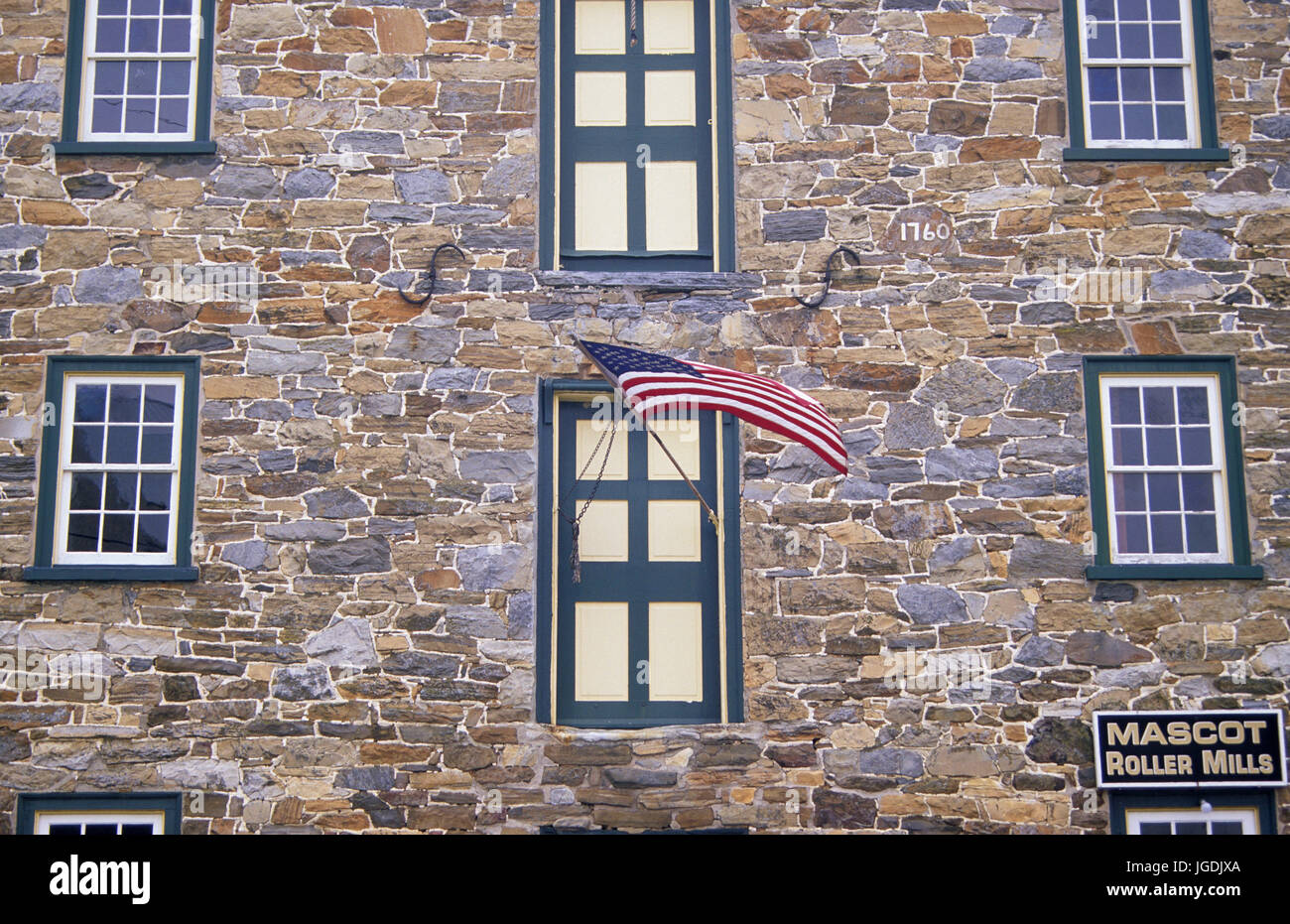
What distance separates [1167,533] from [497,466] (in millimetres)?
5272

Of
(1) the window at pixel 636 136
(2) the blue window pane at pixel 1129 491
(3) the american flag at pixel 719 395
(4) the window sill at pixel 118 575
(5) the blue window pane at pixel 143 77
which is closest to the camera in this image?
(3) the american flag at pixel 719 395

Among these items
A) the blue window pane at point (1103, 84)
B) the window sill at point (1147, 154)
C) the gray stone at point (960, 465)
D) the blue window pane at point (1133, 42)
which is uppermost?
the blue window pane at point (1133, 42)

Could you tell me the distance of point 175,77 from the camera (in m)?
12.5

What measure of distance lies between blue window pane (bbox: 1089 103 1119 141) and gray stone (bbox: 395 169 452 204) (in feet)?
17.4

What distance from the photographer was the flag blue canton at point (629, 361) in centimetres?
1045

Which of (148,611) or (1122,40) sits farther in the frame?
(1122,40)

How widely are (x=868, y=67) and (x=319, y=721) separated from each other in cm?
682

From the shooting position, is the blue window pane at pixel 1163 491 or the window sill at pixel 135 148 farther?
the window sill at pixel 135 148

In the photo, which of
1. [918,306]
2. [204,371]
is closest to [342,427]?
[204,371]

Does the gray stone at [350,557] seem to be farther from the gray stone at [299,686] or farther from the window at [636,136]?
the window at [636,136]

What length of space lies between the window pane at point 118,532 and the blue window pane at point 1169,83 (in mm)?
9010

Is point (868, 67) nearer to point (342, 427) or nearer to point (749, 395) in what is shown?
point (749, 395)

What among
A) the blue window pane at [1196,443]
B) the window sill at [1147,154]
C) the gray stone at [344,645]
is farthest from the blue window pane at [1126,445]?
the gray stone at [344,645]

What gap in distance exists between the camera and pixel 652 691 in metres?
11.8
